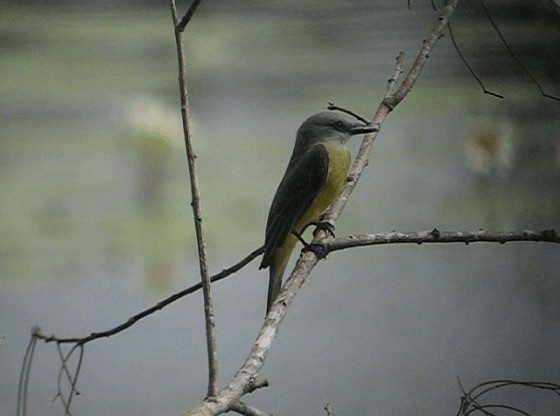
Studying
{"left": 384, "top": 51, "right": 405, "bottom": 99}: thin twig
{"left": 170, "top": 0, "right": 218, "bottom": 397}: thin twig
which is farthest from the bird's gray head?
{"left": 170, "top": 0, "right": 218, "bottom": 397}: thin twig

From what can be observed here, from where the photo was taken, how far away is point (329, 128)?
5.54 feet

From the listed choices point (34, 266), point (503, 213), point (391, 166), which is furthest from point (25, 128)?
point (503, 213)

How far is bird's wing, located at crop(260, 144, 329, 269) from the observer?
4.97 feet

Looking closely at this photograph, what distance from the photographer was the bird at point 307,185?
1536 millimetres

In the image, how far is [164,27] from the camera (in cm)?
290

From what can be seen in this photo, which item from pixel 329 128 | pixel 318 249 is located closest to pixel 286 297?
pixel 318 249

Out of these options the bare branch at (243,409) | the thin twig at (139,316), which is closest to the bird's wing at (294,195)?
the thin twig at (139,316)

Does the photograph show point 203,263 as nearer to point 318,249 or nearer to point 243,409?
point 243,409

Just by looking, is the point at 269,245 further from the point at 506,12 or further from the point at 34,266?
the point at 506,12

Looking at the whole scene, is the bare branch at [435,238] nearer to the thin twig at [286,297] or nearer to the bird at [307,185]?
the thin twig at [286,297]

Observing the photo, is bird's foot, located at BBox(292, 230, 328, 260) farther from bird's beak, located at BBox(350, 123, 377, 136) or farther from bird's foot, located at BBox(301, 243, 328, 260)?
bird's beak, located at BBox(350, 123, 377, 136)

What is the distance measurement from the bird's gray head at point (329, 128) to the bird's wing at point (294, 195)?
1.5 inches

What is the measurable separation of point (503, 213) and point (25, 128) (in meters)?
1.51

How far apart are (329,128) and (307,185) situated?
0.14 m
